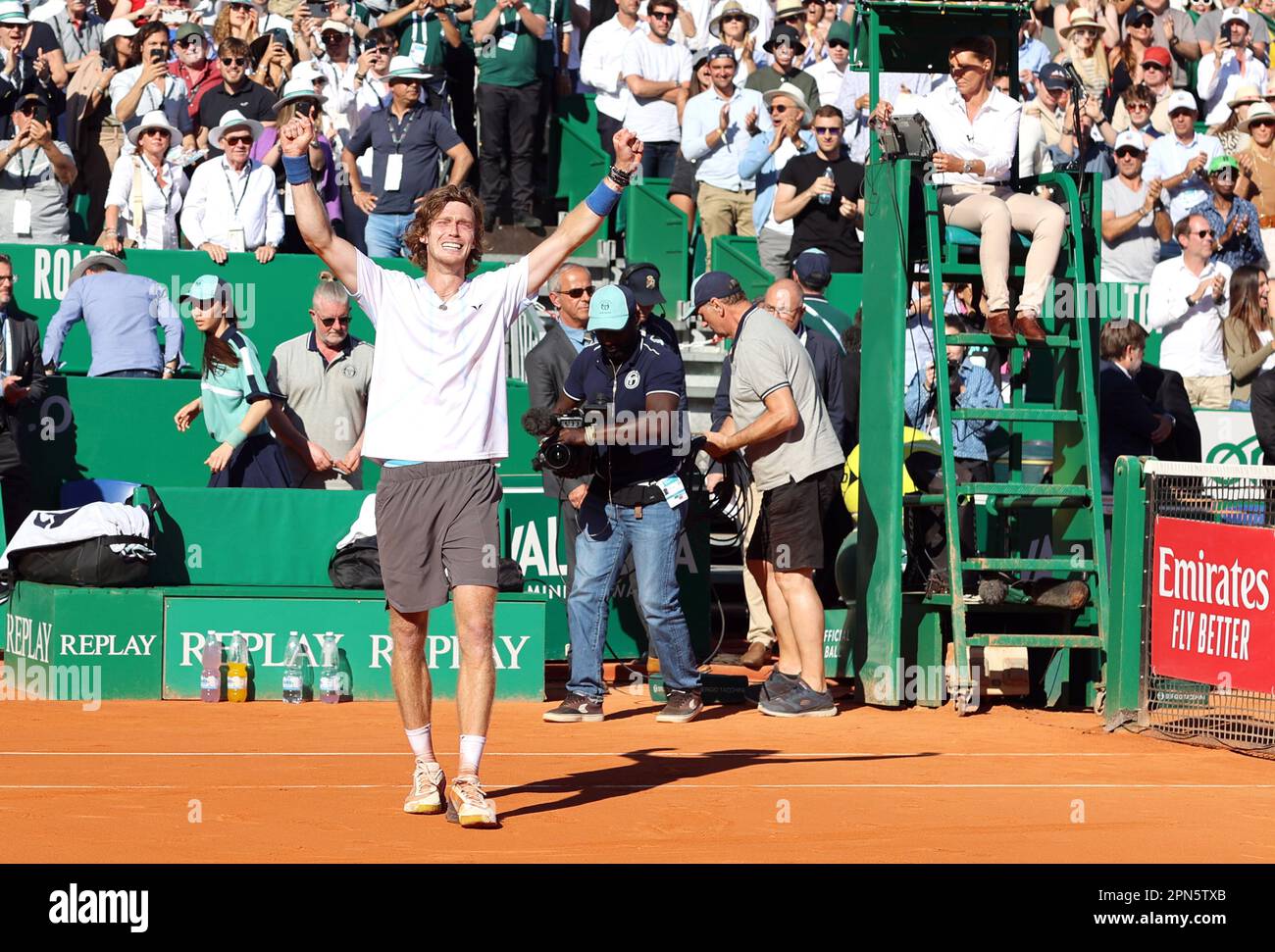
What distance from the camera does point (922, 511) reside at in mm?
11539

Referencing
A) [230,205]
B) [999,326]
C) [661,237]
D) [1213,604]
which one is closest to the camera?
[1213,604]

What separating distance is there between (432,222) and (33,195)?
9254 millimetres

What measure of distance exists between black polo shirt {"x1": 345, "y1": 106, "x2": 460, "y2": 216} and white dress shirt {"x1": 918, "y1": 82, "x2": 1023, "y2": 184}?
5.48 m

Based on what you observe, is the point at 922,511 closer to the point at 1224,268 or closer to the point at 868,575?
the point at 868,575

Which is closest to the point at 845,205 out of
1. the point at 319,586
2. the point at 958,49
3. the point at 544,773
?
the point at 958,49

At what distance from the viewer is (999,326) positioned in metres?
11.0

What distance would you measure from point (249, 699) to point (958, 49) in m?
5.70

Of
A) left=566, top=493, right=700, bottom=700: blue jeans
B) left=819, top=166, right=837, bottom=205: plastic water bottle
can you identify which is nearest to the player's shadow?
left=566, top=493, right=700, bottom=700: blue jeans

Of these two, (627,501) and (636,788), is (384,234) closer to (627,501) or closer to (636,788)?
(627,501)

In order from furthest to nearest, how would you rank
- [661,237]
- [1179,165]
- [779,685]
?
[1179,165], [661,237], [779,685]

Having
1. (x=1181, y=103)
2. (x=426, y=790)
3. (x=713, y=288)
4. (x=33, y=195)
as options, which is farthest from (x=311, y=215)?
(x=1181, y=103)

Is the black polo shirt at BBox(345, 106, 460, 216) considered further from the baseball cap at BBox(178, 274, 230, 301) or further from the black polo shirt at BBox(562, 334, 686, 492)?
the black polo shirt at BBox(562, 334, 686, 492)

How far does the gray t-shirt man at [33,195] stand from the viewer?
1545 cm

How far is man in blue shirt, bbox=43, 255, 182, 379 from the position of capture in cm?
1382
